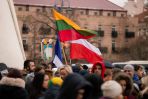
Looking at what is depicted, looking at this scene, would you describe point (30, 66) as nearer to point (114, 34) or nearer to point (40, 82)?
point (40, 82)

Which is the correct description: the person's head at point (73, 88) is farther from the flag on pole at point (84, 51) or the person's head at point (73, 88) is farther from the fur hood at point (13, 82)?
the flag on pole at point (84, 51)

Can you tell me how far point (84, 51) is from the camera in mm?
14969

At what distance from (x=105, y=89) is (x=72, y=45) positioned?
847 centimetres

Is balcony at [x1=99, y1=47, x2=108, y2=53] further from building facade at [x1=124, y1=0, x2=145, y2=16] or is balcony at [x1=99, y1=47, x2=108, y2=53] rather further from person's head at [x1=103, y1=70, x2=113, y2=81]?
person's head at [x1=103, y1=70, x2=113, y2=81]

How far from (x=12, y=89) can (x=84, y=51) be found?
285 inches

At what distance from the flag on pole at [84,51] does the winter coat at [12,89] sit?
652 centimetres

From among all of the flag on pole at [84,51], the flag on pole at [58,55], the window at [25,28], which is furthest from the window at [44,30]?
the flag on pole at [84,51]

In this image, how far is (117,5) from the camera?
95188 millimetres

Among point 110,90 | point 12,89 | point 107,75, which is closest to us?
point 110,90

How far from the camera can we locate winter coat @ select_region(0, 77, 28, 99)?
7746mm

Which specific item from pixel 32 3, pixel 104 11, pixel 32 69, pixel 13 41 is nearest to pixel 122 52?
pixel 104 11

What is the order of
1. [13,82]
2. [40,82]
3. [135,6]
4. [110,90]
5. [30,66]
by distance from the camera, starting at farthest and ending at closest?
[135,6], [30,66], [40,82], [13,82], [110,90]

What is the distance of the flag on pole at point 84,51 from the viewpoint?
14.6 m

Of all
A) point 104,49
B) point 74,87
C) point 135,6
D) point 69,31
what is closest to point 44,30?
point 104,49
